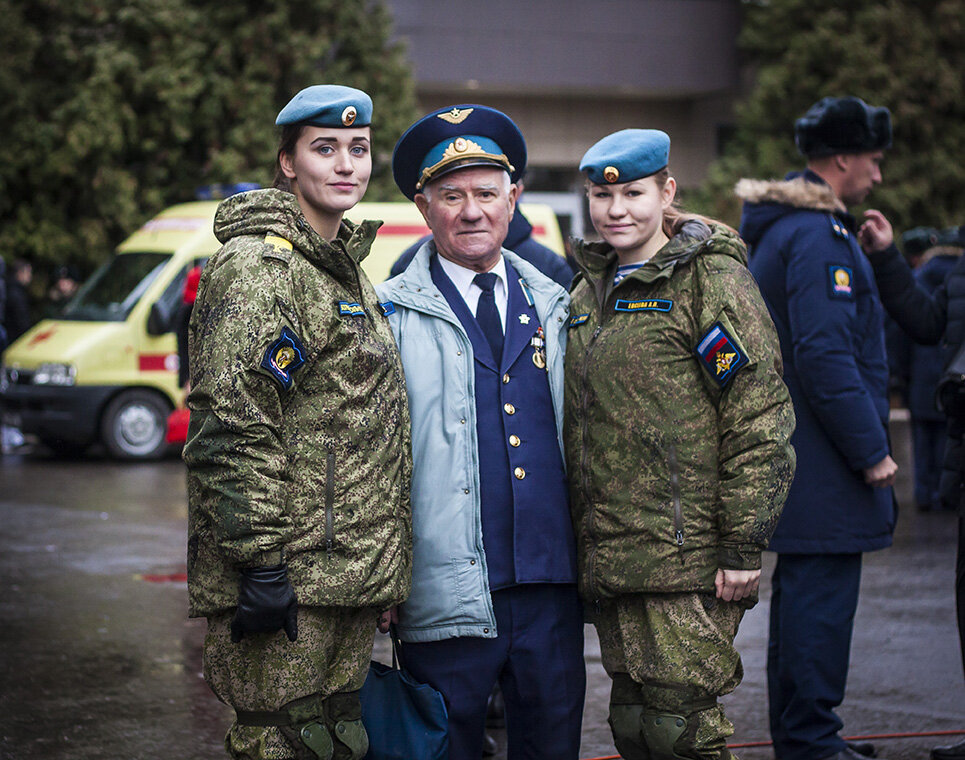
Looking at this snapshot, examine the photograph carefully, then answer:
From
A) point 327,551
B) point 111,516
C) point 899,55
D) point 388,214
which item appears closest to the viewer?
point 327,551

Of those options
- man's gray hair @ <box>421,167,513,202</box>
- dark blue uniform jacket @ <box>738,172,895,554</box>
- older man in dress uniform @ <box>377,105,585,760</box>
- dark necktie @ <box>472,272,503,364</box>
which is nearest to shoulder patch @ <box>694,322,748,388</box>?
older man in dress uniform @ <box>377,105,585,760</box>

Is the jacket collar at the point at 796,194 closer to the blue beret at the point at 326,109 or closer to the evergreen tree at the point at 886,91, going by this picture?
the blue beret at the point at 326,109

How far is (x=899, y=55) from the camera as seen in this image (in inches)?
858

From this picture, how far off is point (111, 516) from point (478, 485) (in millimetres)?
7139

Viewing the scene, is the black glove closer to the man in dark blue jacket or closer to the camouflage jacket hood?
the camouflage jacket hood

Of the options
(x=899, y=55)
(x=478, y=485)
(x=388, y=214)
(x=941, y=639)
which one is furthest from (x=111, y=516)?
(x=899, y=55)

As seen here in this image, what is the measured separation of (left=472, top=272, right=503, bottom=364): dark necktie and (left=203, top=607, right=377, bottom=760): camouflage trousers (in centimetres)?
88

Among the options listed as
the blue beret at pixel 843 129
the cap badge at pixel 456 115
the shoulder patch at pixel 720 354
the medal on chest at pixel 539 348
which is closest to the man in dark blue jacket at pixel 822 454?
the blue beret at pixel 843 129

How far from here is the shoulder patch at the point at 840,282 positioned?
4527mm

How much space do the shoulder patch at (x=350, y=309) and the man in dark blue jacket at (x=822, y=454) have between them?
1849 mm

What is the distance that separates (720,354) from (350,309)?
1.02 metres

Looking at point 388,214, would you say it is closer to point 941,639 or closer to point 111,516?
point 111,516

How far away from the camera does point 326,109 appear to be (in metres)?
3.37

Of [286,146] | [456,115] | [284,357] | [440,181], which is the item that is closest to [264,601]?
[284,357]
